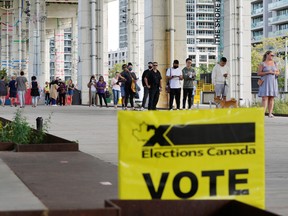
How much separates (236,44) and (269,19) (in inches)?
4280

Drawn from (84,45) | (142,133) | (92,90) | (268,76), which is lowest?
(142,133)

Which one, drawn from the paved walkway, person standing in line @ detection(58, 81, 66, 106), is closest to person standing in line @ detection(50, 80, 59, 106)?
person standing in line @ detection(58, 81, 66, 106)

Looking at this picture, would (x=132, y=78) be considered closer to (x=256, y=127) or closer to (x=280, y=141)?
(x=280, y=141)

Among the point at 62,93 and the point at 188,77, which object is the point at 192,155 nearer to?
the point at 188,77

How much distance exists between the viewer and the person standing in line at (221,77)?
2498 centimetres

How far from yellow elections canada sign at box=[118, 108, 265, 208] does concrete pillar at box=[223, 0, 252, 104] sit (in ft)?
105

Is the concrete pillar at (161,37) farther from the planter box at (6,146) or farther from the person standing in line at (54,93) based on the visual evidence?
the planter box at (6,146)

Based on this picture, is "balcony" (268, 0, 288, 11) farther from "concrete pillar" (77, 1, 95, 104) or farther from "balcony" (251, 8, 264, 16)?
"concrete pillar" (77, 1, 95, 104)

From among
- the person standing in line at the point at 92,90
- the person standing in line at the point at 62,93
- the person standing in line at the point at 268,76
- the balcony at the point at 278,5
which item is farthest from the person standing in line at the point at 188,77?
the balcony at the point at 278,5

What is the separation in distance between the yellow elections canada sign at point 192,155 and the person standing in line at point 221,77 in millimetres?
19622

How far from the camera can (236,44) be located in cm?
3712

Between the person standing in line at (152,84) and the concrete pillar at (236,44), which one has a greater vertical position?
the concrete pillar at (236,44)

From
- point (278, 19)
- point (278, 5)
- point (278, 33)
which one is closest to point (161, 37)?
point (278, 33)

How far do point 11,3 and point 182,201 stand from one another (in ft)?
323
